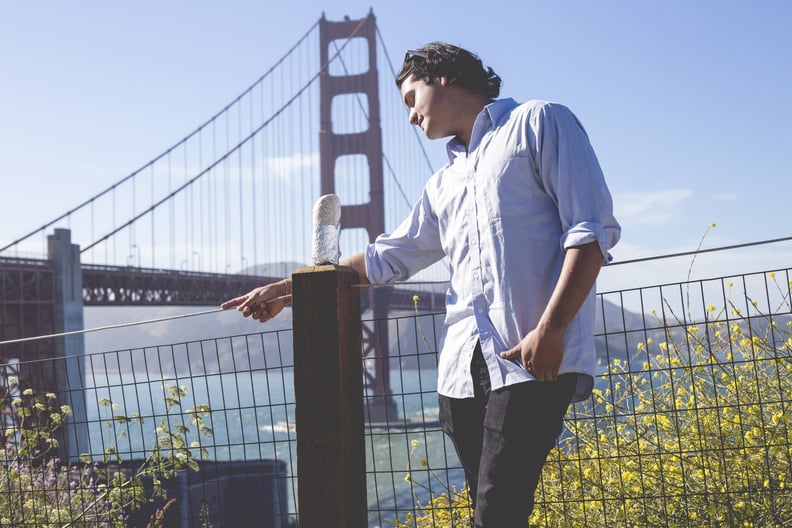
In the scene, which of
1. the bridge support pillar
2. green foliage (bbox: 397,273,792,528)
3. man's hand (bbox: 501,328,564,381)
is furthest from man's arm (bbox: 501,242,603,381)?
the bridge support pillar

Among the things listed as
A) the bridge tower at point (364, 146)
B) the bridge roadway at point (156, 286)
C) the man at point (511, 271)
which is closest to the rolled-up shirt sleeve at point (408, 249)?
the man at point (511, 271)

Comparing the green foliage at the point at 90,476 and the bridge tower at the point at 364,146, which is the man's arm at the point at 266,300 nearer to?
the green foliage at the point at 90,476

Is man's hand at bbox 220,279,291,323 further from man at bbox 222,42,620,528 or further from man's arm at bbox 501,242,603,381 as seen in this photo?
Answer: man's arm at bbox 501,242,603,381

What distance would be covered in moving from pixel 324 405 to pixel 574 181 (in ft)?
2.73

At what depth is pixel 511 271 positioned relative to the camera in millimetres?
1310

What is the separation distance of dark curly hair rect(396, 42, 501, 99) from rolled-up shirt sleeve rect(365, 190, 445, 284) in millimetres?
278

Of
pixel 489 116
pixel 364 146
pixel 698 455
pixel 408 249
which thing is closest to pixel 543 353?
pixel 489 116

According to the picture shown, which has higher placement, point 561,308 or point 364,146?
point 364,146

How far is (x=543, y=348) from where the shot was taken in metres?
1.22

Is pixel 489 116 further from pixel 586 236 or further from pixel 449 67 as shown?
pixel 586 236

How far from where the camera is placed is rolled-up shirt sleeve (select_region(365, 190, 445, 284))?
1.67 m

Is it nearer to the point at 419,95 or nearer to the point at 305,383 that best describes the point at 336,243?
the point at 305,383

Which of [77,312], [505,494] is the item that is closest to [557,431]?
[505,494]

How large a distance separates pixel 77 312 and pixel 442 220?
17.2 metres
